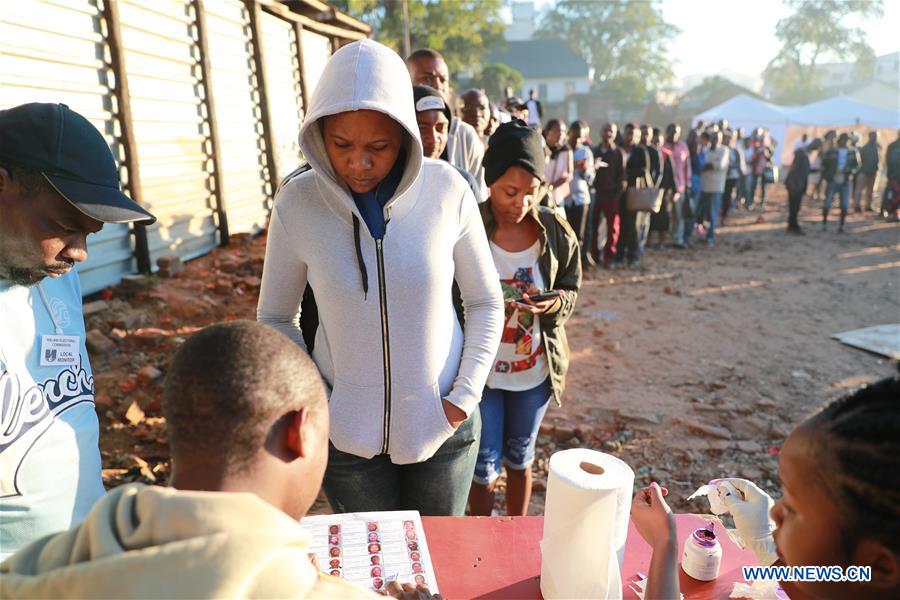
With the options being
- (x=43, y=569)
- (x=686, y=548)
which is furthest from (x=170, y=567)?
(x=686, y=548)

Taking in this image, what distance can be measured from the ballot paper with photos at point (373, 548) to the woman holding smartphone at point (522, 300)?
1.00m

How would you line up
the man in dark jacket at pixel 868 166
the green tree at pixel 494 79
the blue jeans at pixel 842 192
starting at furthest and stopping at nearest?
the green tree at pixel 494 79 → the man in dark jacket at pixel 868 166 → the blue jeans at pixel 842 192

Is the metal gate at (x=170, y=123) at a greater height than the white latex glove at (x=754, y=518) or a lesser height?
greater

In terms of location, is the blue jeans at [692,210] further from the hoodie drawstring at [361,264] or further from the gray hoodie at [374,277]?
the hoodie drawstring at [361,264]

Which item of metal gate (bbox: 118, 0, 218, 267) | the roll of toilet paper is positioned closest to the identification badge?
the roll of toilet paper

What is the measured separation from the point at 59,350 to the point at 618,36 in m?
62.6

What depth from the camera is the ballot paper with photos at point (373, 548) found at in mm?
1413

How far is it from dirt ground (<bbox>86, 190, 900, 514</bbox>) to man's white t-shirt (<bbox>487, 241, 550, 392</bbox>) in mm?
1210

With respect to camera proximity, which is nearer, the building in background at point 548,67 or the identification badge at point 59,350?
the identification badge at point 59,350

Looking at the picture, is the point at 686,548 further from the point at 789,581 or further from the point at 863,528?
the point at 863,528

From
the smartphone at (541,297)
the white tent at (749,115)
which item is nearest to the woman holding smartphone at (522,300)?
the smartphone at (541,297)

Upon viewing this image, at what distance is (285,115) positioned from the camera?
966 centimetres

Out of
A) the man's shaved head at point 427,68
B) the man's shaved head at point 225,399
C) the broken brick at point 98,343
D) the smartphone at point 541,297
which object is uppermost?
the man's shaved head at point 427,68

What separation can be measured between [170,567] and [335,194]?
1144 millimetres
